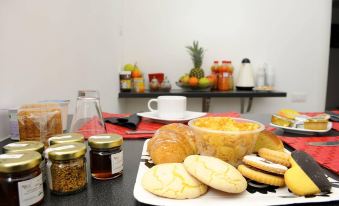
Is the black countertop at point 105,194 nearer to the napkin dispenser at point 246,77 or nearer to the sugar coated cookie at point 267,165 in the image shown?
the sugar coated cookie at point 267,165

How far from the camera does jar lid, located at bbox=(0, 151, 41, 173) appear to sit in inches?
12.8

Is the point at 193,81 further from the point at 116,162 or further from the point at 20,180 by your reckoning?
the point at 20,180

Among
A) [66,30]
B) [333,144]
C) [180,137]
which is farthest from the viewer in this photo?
[66,30]

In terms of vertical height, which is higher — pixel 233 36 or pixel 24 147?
pixel 233 36

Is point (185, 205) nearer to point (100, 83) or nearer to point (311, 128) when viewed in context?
point (311, 128)

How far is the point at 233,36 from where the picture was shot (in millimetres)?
2262

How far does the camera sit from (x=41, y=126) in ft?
2.04

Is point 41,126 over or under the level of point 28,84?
under

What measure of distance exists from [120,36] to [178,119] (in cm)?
146

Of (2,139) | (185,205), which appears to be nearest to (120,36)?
(2,139)

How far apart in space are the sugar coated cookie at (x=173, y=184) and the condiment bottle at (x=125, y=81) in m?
1.67

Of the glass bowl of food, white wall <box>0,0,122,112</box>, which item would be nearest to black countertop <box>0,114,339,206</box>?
the glass bowl of food

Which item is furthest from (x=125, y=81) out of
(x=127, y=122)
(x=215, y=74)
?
(x=127, y=122)

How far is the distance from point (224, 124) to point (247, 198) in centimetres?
18
